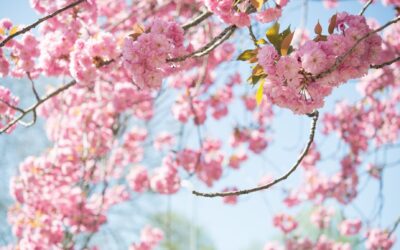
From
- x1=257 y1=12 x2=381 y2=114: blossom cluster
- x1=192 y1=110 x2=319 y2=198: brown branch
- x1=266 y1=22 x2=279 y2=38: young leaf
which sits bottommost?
x1=192 y1=110 x2=319 y2=198: brown branch

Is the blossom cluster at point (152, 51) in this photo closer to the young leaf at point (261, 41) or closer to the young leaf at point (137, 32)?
the young leaf at point (137, 32)

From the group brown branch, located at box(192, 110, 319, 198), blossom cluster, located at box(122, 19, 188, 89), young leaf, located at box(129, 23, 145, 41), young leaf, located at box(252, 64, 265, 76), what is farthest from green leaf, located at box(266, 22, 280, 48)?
young leaf, located at box(129, 23, 145, 41)

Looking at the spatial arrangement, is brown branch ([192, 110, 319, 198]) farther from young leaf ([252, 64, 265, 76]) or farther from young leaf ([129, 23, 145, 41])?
young leaf ([129, 23, 145, 41])

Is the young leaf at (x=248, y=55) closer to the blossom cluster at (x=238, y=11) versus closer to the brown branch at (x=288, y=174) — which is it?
the blossom cluster at (x=238, y=11)

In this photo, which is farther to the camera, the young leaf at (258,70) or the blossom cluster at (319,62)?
the young leaf at (258,70)

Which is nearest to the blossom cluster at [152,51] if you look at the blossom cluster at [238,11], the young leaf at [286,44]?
the blossom cluster at [238,11]

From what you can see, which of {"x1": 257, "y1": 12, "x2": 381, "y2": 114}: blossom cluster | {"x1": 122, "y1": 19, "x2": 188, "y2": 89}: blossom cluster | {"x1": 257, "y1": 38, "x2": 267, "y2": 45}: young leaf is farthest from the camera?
{"x1": 122, "y1": 19, "x2": 188, "y2": 89}: blossom cluster

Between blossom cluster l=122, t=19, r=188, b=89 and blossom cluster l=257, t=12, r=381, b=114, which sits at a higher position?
blossom cluster l=122, t=19, r=188, b=89

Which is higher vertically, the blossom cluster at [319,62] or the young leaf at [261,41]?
the young leaf at [261,41]

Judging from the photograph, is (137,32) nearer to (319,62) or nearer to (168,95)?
(319,62)

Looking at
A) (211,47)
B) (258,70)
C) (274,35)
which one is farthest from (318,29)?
(211,47)

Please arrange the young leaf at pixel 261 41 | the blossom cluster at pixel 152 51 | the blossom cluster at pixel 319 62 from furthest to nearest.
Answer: the blossom cluster at pixel 152 51
the young leaf at pixel 261 41
the blossom cluster at pixel 319 62

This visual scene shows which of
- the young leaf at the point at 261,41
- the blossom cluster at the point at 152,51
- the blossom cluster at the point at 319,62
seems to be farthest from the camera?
the blossom cluster at the point at 152,51

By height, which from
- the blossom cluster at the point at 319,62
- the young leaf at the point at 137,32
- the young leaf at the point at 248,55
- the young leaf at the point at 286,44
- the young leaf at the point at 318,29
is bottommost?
the blossom cluster at the point at 319,62
